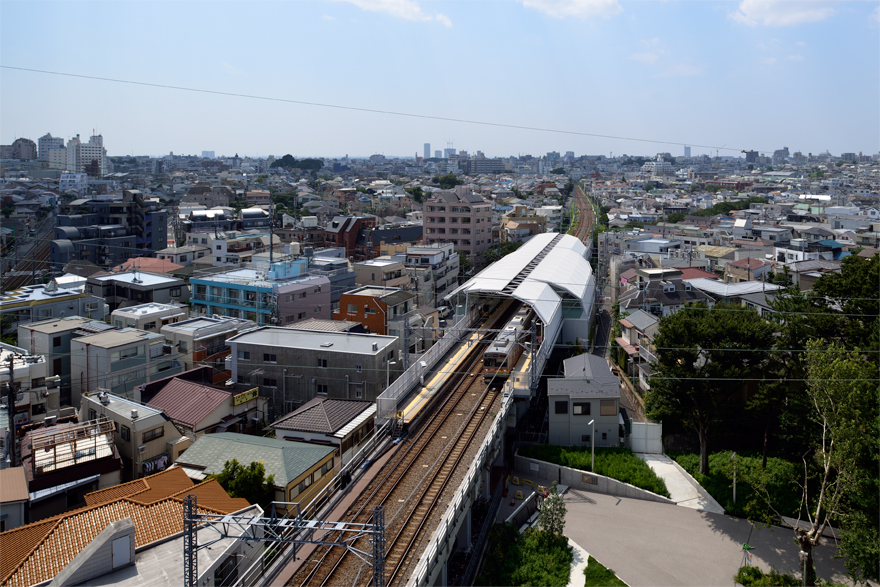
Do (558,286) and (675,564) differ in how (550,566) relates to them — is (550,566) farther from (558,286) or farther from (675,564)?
(558,286)

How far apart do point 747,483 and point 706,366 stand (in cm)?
163

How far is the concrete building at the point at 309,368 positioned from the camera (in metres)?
9.90

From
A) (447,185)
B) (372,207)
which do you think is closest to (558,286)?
(372,207)

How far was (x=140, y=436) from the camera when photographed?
790 cm

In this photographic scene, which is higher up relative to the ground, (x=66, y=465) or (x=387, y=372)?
(x=387, y=372)

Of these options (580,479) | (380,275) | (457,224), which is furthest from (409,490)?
(457,224)

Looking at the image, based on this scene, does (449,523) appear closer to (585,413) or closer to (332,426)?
(332,426)

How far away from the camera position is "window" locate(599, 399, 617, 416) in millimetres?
9289

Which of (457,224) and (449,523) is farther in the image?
(457,224)

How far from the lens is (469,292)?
12.0 m

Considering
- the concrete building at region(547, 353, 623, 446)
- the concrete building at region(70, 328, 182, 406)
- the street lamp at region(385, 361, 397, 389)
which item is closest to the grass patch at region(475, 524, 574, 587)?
the concrete building at region(547, 353, 623, 446)

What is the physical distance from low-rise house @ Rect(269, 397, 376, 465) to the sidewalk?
4.06m

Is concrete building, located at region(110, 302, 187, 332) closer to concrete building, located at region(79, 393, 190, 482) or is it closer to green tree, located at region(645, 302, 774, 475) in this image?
concrete building, located at region(79, 393, 190, 482)

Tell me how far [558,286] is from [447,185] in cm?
4636
